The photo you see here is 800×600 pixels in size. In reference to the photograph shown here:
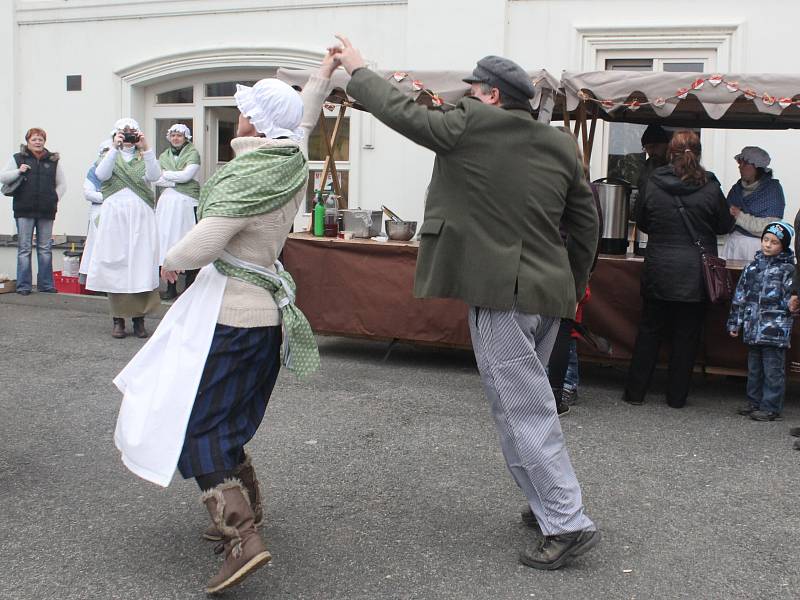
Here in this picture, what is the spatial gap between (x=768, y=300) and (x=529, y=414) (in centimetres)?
324

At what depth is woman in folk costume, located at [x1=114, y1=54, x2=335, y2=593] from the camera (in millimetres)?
3270

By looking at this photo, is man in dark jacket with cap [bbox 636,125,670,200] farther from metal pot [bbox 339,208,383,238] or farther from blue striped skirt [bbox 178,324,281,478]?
blue striped skirt [bbox 178,324,281,478]

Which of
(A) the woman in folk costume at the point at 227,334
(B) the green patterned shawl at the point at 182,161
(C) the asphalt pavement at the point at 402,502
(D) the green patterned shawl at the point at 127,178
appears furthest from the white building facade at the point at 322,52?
(A) the woman in folk costume at the point at 227,334

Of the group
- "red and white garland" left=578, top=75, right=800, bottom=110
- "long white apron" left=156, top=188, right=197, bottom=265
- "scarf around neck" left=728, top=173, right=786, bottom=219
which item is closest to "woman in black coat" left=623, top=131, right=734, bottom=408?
"red and white garland" left=578, top=75, right=800, bottom=110

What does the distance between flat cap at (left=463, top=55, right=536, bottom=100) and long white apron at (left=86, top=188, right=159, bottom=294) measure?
18.6 ft

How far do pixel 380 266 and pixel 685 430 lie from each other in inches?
112

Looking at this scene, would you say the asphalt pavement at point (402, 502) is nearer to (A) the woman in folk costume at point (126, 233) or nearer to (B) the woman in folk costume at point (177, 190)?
(A) the woman in folk costume at point (126, 233)

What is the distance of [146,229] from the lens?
867 cm

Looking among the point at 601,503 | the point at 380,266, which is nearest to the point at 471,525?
the point at 601,503

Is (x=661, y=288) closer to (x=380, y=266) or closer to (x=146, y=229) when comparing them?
(x=380, y=266)

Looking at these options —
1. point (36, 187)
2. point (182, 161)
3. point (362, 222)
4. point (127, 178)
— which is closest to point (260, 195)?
point (362, 222)

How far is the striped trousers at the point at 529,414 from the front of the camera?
359 cm

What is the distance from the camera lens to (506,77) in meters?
3.51

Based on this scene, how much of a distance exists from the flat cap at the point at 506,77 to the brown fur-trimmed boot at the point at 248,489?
175 centimetres
